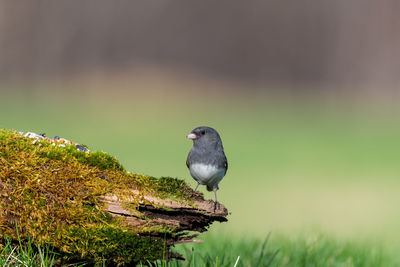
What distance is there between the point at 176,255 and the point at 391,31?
16408mm

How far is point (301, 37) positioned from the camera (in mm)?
17047

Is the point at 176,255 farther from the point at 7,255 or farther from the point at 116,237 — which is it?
the point at 7,255

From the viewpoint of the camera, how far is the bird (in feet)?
9.65

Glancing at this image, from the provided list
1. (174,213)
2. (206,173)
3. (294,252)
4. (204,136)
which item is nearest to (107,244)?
(174,213)

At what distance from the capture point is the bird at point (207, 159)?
2.94m

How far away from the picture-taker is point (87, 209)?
2580 mm

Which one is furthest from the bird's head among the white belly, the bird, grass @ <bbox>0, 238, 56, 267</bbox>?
grass @ <bbox>0, 238, 56, 267</bbox>

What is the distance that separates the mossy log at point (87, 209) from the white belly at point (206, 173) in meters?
0.20

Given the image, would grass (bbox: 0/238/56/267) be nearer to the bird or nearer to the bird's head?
the bird

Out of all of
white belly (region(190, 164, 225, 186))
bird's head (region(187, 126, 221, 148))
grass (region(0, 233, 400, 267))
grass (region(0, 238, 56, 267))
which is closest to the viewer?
grass (region(0, 238, 56, 267))

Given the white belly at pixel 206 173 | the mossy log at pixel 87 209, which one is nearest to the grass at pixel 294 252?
the white belly at pixel 206 173

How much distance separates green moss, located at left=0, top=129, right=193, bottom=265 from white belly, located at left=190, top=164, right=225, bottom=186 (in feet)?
0.88

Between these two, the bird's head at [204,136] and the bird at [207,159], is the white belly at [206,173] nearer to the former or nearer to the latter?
the bird at [207,159]

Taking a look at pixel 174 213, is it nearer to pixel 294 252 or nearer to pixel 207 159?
pixel 207 159
